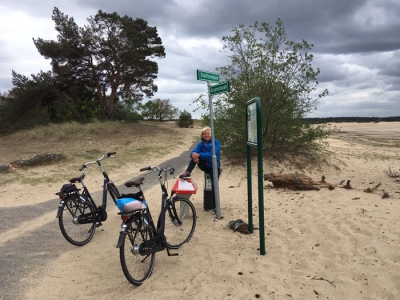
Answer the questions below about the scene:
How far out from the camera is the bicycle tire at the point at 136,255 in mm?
3013

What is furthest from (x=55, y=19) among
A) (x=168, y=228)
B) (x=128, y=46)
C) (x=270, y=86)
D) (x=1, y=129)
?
(x=168, y=228)

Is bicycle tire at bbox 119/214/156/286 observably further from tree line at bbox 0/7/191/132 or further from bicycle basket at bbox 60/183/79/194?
tree line at bbox 0/7/191/132

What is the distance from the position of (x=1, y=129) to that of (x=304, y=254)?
25.4 metres

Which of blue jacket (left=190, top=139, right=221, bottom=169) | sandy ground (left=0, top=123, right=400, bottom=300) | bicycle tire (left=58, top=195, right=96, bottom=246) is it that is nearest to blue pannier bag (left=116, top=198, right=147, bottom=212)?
sandy ground (left=0, top=123, right=400, bottom=300)

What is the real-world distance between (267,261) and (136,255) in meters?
1.52

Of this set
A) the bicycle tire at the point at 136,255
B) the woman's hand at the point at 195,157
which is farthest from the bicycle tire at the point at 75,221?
the woman's hand at the point at 195,157

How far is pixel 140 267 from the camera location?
10.7 ft

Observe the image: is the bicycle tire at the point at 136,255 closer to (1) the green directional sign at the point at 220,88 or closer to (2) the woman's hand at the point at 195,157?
(2) the woman's hand at the point at 195,157

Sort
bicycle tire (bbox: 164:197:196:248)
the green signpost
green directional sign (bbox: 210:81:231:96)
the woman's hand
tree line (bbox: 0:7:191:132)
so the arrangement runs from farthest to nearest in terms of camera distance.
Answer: tree line (bbox: 0:7:191:132) → the woman's hand → green directional sign (bbox: 210:81:231:96) → bicycle tire (bbox: 164:197:196:248) → the green signpost

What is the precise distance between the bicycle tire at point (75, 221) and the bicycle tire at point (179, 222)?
48.9 inches

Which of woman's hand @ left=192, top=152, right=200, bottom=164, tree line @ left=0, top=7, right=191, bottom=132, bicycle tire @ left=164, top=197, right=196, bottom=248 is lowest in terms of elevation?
bicycle tire @ left=164, top=197, right=196, bottom=248

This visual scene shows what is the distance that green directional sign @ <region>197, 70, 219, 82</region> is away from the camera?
462 cm

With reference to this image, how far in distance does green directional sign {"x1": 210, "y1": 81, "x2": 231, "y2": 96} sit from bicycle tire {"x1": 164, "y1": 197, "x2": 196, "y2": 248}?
5.81 ft

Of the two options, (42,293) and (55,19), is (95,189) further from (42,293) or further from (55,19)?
(55,19)
